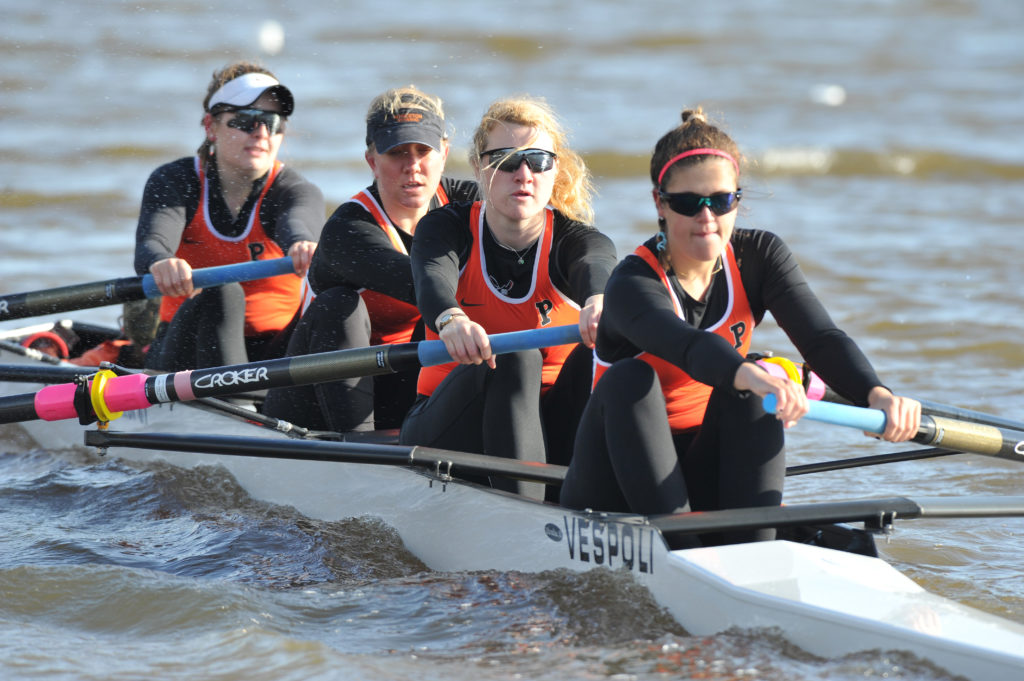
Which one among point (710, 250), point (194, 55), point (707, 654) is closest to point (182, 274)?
point (710, 250)

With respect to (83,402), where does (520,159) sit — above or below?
above

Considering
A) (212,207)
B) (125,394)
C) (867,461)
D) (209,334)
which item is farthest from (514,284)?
(212,207)

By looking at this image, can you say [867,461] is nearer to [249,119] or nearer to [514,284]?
[514,284]

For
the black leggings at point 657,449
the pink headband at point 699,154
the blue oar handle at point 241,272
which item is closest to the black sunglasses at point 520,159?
the pink headband at point 699,154

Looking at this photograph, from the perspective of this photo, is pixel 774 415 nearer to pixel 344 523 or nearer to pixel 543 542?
pixel 543 542

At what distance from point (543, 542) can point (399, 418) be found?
1.38 m

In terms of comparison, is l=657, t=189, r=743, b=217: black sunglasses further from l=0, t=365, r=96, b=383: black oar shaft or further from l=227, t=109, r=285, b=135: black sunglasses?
l=0, t=365, r=96, b=383: black oar shaft

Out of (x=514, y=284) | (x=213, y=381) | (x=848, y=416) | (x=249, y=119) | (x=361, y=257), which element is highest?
(x=249, y=119)

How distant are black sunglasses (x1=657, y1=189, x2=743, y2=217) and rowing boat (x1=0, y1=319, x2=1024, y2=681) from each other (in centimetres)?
76

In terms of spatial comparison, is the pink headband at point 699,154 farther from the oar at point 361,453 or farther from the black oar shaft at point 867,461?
the black oar shaft at point 867,461

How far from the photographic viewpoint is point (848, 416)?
2969 mm

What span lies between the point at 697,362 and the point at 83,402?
7.13ft

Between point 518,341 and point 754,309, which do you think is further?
point 518,341

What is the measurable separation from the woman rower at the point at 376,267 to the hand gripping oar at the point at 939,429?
1.63m
